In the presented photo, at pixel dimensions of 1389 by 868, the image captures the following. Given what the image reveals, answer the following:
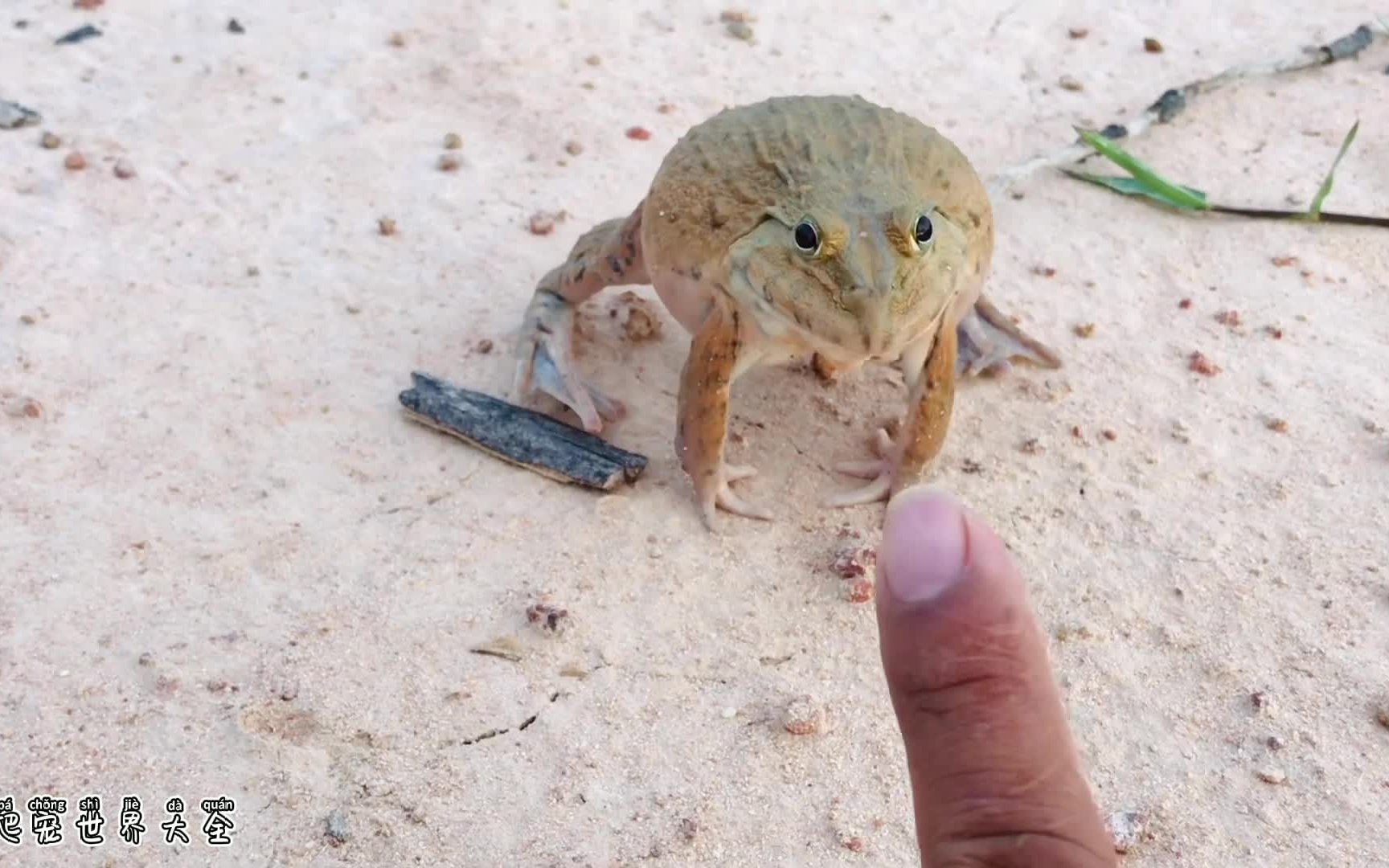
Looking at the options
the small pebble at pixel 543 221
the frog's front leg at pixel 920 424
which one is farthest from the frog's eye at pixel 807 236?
the small pebble at pixel 543 221

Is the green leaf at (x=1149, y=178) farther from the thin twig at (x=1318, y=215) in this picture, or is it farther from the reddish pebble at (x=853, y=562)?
the reddish pebble at (x=853, y=562)

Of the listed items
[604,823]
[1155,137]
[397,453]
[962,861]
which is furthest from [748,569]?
[1155,137]

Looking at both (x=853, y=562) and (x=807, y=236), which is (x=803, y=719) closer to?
(x=853, y=562)

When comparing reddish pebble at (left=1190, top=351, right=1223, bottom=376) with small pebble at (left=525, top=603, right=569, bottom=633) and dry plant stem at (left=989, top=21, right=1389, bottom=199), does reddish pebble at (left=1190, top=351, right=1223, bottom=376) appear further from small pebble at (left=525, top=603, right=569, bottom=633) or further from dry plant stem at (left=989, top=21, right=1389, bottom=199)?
small pebble at (left=525, top=603, right=569, bottom=633)

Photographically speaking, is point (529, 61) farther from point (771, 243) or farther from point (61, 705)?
point (61, 705)

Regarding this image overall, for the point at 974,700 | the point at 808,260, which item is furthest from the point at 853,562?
the point at 974,700

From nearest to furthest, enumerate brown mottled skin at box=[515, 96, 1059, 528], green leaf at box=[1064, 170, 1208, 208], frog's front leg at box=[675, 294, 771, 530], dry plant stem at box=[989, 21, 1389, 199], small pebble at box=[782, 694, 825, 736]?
small pebble at box=[782, 694, 825, 736]
brown mottled skin at box=[515, 96, 1059, 528]
frog's front leg at box=[675, 294, 771, 530]
green leaf at box=[1064, 170, 1208, 208]
dry plant stem at box=[989, 21, 1389, 199]

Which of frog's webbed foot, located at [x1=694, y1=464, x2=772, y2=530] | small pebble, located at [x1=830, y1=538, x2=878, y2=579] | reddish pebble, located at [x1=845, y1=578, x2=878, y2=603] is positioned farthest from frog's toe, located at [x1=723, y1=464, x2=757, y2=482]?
reddish pebble, located at [x1=845, y1=578, x2=878, y2=603]
